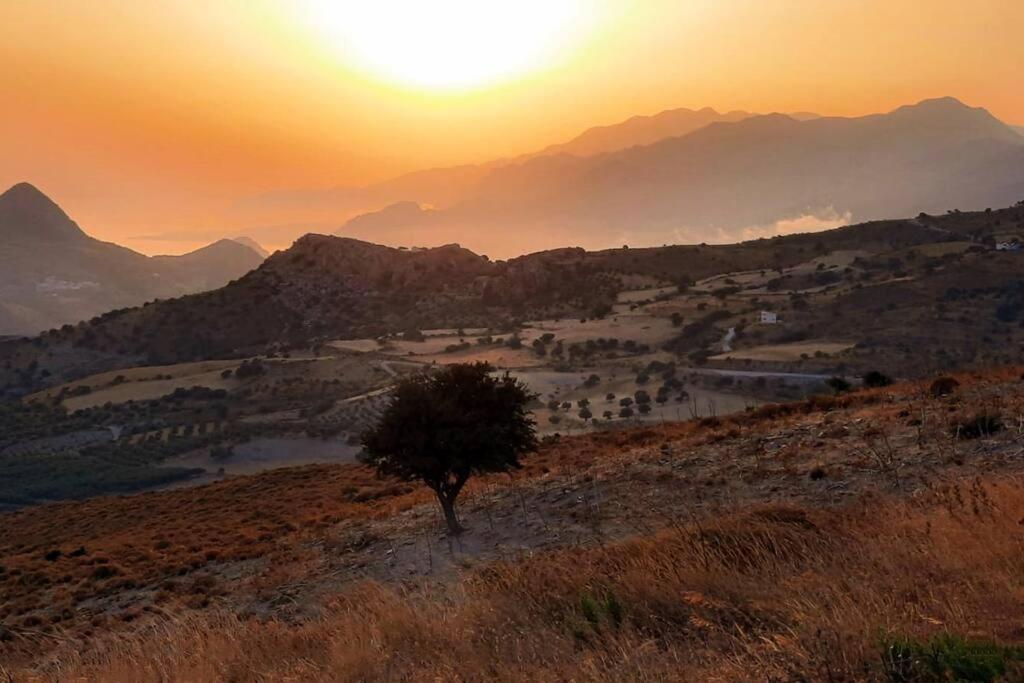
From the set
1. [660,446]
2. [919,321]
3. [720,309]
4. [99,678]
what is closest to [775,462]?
[660,446]

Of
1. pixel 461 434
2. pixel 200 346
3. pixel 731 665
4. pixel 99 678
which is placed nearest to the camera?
pixel 731 665

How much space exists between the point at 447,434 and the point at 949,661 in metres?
14.7

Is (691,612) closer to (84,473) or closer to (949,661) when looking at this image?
(949,661)

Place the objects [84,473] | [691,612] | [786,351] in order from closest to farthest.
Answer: [691,612], [84,473], [786,351]

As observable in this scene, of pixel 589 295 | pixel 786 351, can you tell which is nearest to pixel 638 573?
pixel 786 351

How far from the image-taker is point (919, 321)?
69.4 metres

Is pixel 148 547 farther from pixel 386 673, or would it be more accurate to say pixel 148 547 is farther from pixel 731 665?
pixel 731 665

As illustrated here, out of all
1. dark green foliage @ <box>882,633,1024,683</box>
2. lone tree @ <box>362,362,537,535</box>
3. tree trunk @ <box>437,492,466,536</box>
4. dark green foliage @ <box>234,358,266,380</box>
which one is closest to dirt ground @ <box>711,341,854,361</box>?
lone tree @ <box>362,362,537,535</box>

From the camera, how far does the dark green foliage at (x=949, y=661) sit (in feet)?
10.2

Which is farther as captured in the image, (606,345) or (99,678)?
(606,345)

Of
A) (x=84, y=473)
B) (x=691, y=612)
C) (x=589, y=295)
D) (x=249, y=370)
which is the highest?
(x=589, y=295)

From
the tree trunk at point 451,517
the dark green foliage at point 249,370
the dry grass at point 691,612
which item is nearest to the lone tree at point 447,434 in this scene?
the tree trunk at point 451,517

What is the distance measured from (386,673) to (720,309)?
299 ft

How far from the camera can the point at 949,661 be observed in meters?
3.20
